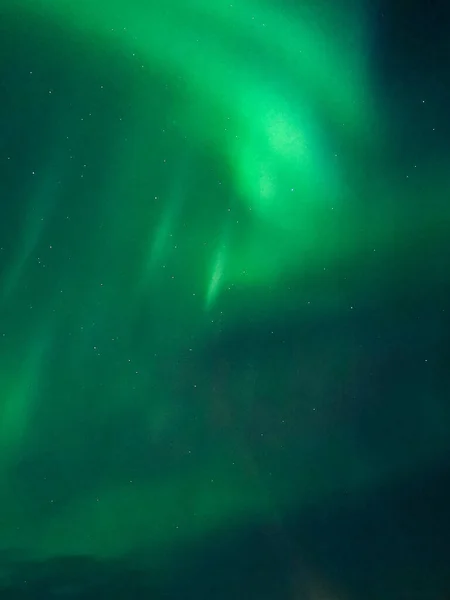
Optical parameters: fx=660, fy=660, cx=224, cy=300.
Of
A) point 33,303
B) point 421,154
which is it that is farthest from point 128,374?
point 421,154

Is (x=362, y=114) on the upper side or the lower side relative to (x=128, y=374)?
upper

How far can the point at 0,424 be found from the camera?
6.50 ft

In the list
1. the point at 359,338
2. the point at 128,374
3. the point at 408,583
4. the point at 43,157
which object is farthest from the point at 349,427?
the point at 43,157

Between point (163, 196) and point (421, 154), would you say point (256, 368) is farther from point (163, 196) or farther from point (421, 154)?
point (421, 154)

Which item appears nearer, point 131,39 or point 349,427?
point 131,39

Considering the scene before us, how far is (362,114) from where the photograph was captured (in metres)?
1.99

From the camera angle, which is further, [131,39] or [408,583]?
[408,583]

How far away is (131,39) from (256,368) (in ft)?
3.37

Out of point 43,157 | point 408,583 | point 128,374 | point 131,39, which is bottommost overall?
point 408,583

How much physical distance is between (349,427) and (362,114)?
949 mm

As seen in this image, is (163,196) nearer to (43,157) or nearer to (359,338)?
(43,157)

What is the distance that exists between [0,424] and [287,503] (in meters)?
0.90

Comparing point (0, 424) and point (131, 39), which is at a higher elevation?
point (131, 39)

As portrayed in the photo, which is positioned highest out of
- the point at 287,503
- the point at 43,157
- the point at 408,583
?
the point at 43,157
